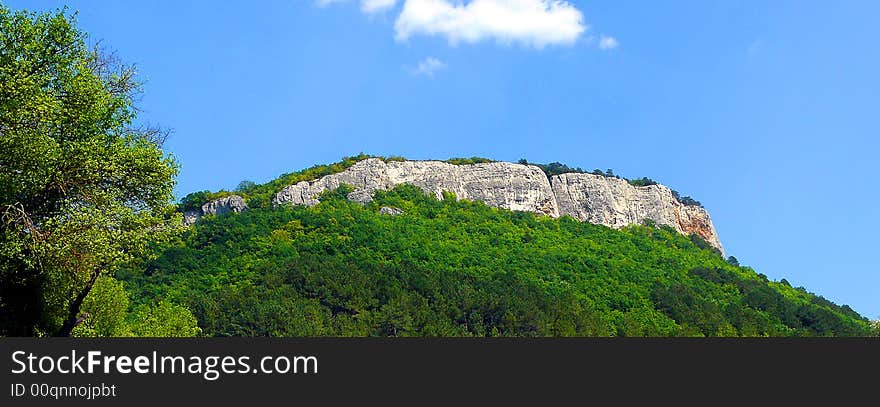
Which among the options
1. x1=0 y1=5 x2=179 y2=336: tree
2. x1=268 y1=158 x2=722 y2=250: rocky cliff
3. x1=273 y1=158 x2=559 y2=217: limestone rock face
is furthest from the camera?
x1=268 y1=158 x2=722 y2=250: rocky cliff

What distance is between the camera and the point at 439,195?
135375 mm

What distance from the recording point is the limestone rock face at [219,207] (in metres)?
119

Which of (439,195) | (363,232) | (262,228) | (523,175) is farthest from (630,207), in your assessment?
(262,228)

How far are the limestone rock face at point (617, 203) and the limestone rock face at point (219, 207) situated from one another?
49.9 m

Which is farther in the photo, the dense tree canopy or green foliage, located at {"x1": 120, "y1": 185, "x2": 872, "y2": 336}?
green foliage, located at {"x1": 120, "y1": 185, "x2": 872, "y2": 336}

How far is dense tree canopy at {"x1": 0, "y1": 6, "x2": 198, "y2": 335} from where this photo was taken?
2388 centimetres

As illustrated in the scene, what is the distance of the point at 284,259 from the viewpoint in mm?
98938

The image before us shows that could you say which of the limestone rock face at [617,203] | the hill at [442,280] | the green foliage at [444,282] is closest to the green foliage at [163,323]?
the hill at [442,280]

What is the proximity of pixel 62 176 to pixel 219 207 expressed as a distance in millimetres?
96593

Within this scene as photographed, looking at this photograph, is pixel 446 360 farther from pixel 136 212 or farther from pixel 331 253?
pixel 331 253

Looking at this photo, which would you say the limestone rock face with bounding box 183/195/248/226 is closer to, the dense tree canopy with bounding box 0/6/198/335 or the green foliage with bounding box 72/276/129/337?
the green foliage with bounding box 72/276/129/337

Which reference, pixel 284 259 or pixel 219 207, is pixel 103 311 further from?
pixel 219 207

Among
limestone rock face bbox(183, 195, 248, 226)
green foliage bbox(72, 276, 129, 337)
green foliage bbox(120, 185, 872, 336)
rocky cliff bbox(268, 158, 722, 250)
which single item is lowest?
green foliage bbox(72, 276, 129, 337)

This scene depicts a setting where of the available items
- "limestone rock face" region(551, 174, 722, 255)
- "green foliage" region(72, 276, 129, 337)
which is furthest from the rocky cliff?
"green foliage" region(72, 276, 129, 337)
